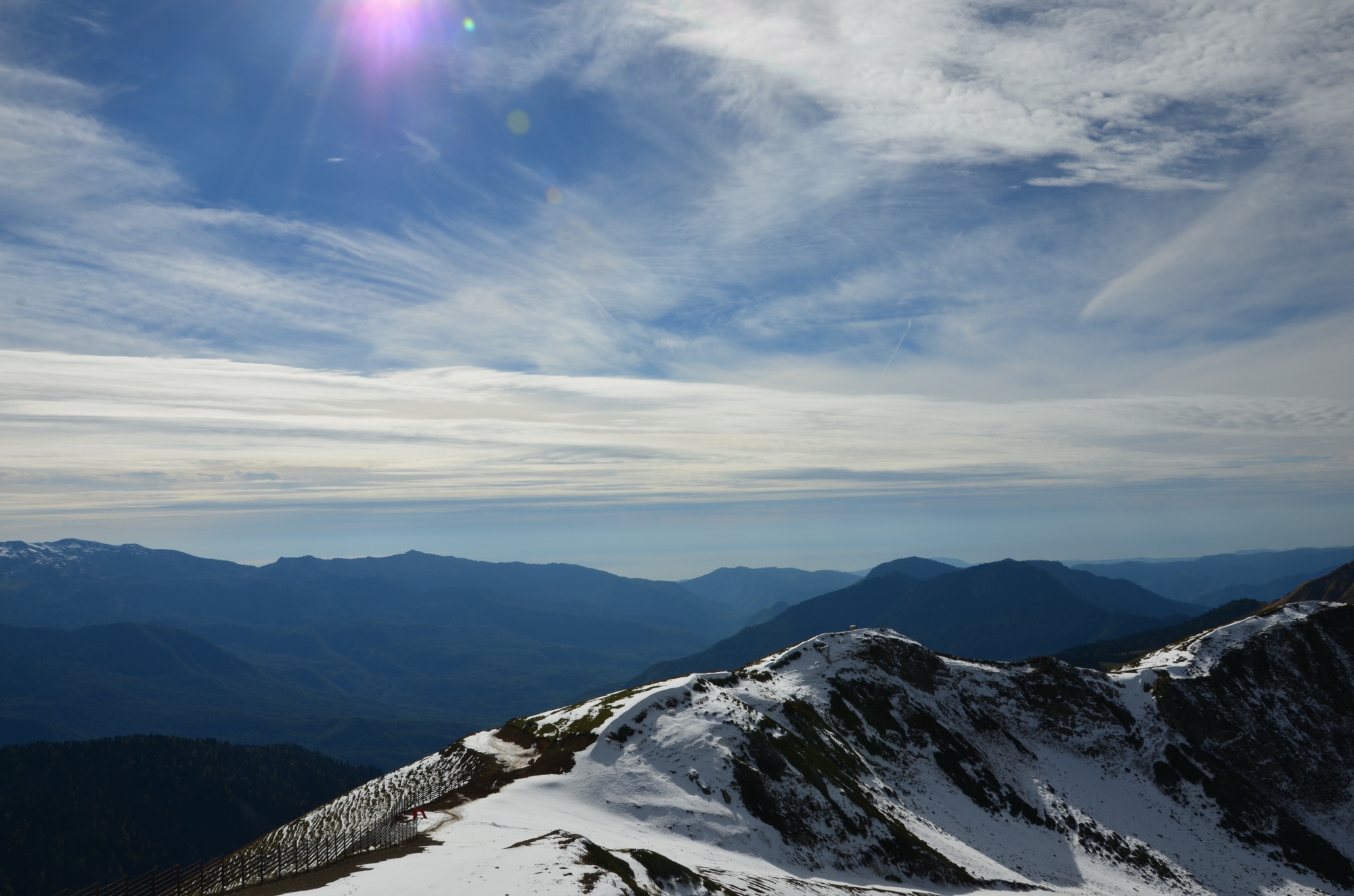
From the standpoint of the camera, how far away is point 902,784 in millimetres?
92188

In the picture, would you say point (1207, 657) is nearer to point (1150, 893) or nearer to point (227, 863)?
point (1150, 893)

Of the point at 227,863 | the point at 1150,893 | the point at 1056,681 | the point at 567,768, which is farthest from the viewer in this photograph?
the point at 1056,681

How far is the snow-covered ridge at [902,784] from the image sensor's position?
55.2 m

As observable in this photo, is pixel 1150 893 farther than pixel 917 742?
No

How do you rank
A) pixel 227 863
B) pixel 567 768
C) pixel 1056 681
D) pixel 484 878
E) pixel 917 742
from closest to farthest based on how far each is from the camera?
1. pixel 484 878
2. pixel 227 863
3. pixel 567 768
4. pixel 917 742
5. pixel 1056 681

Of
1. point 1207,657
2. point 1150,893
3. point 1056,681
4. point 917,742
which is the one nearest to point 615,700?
point 917,742

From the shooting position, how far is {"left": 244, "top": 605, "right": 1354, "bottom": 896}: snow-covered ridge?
55250 millimetres

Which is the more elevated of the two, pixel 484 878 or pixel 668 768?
pixel 484 878

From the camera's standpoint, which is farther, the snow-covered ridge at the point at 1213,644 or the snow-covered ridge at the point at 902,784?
the snow-covered ridge at the point at 1213,644

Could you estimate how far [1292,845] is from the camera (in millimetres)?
96812

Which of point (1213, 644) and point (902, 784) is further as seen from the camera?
point (1213, 644)

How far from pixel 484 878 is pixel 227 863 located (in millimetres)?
21691

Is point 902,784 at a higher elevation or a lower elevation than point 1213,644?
lower

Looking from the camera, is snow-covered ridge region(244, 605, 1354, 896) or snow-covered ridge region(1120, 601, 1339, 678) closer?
snow-covered ridge region(244, 605, 1354, 896)
